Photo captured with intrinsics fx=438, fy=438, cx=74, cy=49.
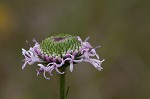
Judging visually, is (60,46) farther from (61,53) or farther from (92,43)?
(92,43)

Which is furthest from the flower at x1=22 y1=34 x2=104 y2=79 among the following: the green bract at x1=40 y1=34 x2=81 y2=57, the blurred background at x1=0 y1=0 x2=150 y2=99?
the blurred background at x1=0 y1=0 x2=150 y2=99

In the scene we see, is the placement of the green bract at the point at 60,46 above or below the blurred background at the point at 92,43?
below

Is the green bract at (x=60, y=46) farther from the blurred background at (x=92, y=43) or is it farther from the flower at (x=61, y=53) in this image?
the blurred background at (x=92, y=43)

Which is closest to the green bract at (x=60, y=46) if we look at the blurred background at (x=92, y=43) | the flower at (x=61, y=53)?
the flower at (x=61, y=53)

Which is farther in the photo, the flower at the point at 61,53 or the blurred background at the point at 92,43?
the blurred background at the point at 92,43

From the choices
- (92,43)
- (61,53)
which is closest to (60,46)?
(61,53)

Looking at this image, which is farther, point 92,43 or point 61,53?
point 92,43
